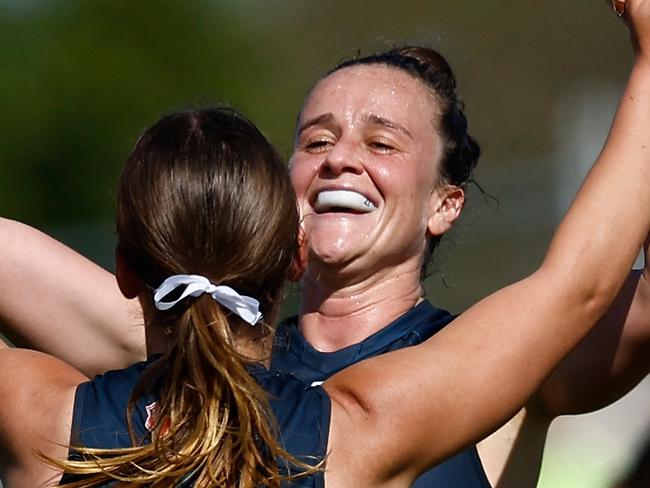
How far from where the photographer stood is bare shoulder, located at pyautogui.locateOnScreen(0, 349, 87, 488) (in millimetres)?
2326

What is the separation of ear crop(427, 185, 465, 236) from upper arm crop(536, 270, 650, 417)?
53cm

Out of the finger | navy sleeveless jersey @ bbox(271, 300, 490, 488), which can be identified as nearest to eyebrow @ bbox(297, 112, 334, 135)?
navy sleeveless jersey @ bbox(271, 300, 490, 488)

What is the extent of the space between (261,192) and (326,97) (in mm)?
1137

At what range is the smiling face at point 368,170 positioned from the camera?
3.30 metres

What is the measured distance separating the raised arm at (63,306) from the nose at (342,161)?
54 centimetres

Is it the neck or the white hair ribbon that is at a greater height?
the white hair ribbon

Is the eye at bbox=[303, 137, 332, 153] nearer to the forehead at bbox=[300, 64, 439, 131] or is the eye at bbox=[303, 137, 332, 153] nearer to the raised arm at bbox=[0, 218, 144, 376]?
the forehead at bbox=[300, 64, 439, 131]

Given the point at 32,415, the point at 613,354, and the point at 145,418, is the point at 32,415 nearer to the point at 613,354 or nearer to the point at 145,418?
the point at 145,418

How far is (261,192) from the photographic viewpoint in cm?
236

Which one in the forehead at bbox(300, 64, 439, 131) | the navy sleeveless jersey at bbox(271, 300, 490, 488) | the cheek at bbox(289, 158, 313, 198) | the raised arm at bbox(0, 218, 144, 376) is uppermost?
the forehead at bbox(300, 64, 439, 131)

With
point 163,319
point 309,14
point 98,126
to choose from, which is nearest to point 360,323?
point 163,319

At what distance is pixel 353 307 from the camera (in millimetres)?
3350

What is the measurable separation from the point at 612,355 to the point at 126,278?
1136 mm

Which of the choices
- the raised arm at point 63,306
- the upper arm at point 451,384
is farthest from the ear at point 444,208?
the upper arm at point 451,384
